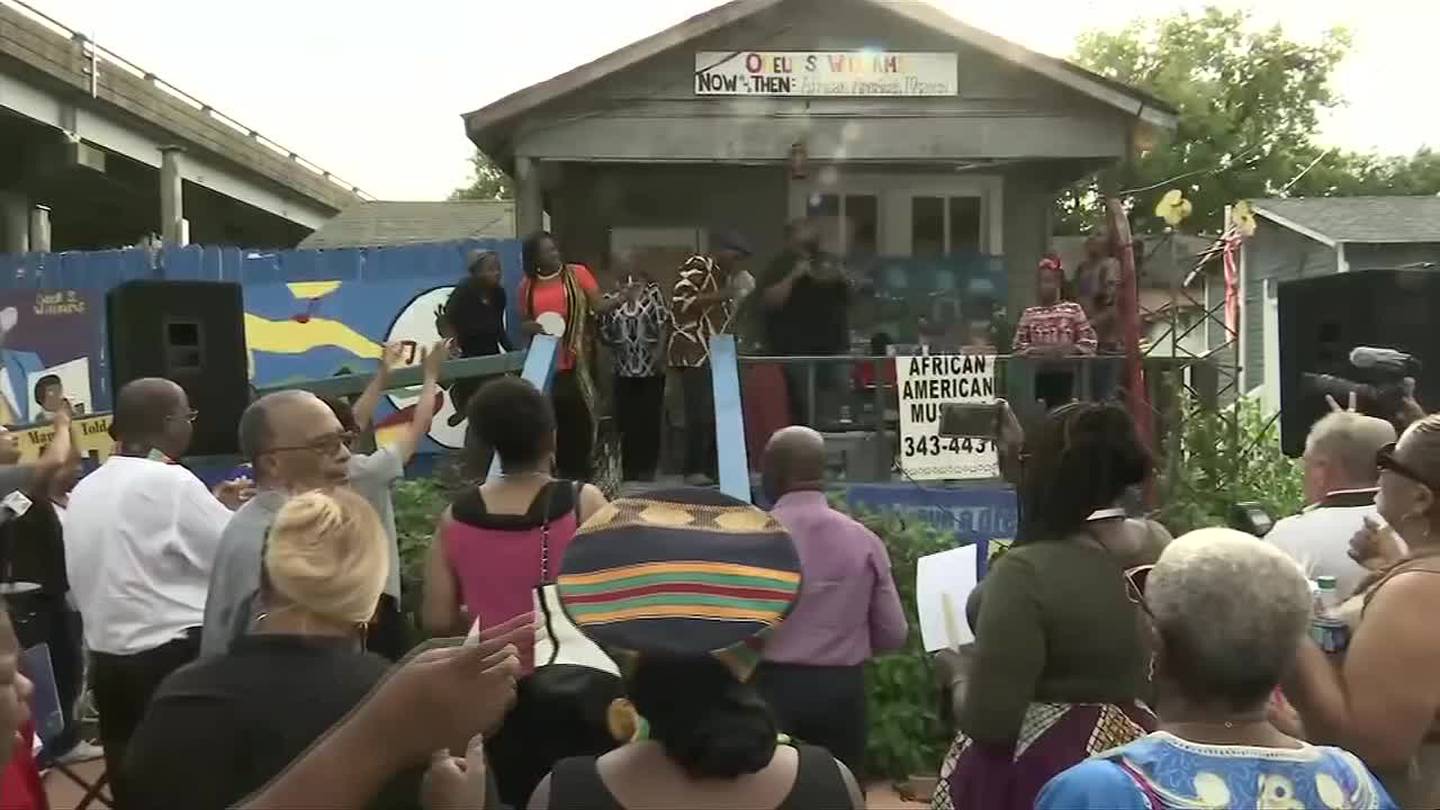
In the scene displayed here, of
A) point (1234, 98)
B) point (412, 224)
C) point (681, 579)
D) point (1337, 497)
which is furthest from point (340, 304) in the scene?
point (1234, 98)

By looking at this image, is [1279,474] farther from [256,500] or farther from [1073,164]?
[256,500]

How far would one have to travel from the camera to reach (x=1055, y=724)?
9.77 feet

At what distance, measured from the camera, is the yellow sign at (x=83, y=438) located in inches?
287

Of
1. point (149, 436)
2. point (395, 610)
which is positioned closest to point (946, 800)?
point (395, 610)

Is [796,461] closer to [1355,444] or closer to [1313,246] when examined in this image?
[1355,444]

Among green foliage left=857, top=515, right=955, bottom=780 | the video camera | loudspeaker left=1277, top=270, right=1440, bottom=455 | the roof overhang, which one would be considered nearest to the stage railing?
green foliage left=857, top=515, right=955, bottom=780

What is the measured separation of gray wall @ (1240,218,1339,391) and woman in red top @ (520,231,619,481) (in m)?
21.1

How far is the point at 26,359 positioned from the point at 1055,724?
10564 mm

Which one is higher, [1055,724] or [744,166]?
[744,166]

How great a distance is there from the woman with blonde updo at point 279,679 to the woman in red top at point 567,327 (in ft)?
21.2

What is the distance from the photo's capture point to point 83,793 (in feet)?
20.8

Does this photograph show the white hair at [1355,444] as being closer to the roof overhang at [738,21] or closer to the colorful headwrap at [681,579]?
the colorful headwrap at [681,579]

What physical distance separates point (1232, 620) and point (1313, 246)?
90.3 ft

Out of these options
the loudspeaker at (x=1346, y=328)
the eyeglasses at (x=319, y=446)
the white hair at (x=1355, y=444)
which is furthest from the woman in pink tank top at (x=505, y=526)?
the loudspeaker at (x=1346, y=328)
